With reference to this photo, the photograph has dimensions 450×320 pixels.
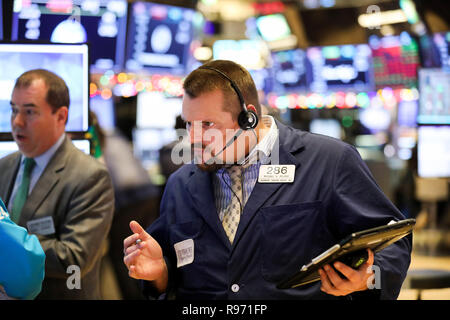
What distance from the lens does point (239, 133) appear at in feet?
7.29

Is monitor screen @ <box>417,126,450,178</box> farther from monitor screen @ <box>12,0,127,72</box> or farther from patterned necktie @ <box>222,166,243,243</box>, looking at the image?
patterned necktie @ <box>222,166,243,243</box>

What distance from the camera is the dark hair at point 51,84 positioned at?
2.53 m

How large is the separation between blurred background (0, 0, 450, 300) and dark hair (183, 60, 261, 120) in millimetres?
712

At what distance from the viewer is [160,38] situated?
A: 5277 mm

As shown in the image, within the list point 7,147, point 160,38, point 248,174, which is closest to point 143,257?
point 248,174

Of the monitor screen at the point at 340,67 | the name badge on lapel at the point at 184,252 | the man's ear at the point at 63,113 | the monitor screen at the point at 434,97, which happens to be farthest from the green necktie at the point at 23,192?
the monitor screen at the point at 340,67

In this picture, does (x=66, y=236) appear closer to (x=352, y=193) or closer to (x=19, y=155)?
(x=19, y=155)

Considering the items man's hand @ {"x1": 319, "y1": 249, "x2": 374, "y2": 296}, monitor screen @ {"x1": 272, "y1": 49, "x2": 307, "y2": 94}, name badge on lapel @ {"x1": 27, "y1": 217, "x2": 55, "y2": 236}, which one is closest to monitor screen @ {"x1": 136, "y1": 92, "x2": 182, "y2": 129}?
monitor screen @ {"x1": 272, "y1": 49, "x2": 307, "y2": 94}

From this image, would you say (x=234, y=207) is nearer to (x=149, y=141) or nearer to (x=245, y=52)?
(x=245, y=52)

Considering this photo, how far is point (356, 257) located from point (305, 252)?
1.08 feet

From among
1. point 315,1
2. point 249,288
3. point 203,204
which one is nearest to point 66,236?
point 203,204

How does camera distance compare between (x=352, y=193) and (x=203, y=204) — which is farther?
(x=203, y=204)

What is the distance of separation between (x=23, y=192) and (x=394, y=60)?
6.47 metres

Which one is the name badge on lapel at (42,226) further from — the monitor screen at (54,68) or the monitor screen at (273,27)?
the monitor screen at (273,27)
